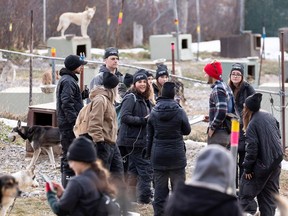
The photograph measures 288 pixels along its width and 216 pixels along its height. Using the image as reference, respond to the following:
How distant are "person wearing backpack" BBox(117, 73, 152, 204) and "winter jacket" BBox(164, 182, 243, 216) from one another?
14.1 feet

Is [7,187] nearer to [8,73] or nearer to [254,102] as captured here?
[254,102]

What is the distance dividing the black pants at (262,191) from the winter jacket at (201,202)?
3.61 m

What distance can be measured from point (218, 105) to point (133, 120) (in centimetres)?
91

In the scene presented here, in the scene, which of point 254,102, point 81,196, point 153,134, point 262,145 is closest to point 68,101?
point 153,134

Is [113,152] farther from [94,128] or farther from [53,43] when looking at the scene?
[53,43]

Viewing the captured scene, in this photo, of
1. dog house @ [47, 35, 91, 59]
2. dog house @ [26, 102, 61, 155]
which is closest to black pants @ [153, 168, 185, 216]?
dog house @ [26, 102, 61, 155]

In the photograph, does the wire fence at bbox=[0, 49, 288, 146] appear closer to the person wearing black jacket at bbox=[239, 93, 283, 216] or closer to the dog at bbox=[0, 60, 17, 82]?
the dog at bbox=[0, 60, 17, 82]

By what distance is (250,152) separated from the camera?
8148 millimetres

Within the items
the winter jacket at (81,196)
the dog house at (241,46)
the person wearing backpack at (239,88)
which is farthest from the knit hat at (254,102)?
the dog house at (241,46)

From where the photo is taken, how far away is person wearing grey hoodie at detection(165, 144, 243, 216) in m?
4.61

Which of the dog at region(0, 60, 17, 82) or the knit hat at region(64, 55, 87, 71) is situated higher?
the knit hat at region(64, 55, 87, 71)

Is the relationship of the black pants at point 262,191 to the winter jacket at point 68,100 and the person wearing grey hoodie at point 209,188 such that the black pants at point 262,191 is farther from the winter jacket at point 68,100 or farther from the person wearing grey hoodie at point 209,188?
the person wearing grey hoodie at point 209,188

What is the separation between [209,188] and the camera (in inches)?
182

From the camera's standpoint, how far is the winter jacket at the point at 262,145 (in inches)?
319
